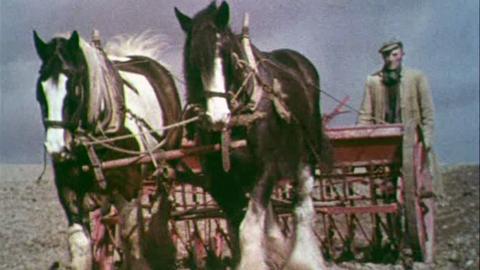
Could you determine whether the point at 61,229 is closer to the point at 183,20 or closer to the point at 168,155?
the point at 168,155

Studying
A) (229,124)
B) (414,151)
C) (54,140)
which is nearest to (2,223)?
(54,140)

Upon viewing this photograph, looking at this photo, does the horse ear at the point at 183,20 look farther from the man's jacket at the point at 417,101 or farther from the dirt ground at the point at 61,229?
the dirt ground at the point at 61,229

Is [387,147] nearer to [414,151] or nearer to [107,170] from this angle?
[414,151]

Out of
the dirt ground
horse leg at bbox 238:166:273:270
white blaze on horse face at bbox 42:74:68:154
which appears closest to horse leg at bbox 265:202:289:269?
horse leg at bbox 238:166:273:270

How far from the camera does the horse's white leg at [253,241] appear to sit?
3.84 meters

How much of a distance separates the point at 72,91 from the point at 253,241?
135 cm

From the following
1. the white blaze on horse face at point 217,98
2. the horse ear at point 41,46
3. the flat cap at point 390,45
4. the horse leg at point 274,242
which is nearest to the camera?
the white blaze on horse face at point 217,98

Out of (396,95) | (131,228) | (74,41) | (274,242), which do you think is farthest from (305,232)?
(74,41)

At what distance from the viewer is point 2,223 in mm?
6582

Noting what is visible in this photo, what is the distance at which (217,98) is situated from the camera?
377 centimetres

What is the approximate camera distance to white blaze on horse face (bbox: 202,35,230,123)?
3.72m

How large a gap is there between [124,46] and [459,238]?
292 cm

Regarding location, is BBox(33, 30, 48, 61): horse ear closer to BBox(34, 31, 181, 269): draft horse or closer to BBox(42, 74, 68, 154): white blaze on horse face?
BBox(34, 31, 181, 269): draft horse

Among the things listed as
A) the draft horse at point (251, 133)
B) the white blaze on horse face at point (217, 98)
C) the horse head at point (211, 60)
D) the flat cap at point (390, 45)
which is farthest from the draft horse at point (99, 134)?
the flat cap at point (390, 45)
